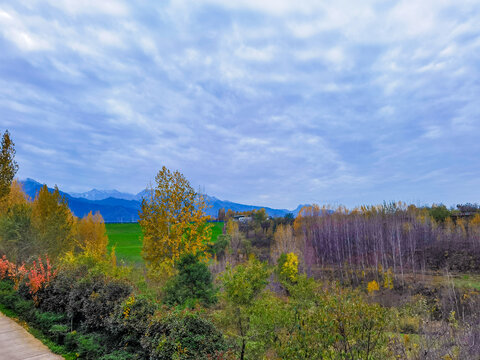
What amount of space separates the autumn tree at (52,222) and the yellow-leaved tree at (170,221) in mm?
7945

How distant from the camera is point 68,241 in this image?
22.9 metres

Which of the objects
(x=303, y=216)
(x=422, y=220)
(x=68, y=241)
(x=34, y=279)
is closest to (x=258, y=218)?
(x=303, y=216)

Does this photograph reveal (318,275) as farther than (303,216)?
No

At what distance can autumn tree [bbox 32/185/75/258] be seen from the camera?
20056mm

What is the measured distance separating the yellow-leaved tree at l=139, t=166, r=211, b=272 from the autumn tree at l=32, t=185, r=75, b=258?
26.1 ft

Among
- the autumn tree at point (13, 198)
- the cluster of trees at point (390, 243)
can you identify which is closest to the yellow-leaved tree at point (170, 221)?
the autumn tree at point (13, 198)

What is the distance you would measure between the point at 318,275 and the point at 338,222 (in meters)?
15.5

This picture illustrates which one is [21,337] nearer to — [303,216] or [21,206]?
[21,206]

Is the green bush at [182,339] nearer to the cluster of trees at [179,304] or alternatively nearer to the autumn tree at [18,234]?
the cluster of trees at [179,304]

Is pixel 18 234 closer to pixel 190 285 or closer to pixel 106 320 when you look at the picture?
pixel 190 285

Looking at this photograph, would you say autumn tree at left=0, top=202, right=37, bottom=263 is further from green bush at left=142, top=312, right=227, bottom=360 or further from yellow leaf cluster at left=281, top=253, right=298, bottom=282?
yellow leaf cluster at left=281, top=253, right=298, bottom=282

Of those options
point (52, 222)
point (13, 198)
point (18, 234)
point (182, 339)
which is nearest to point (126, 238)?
point (13, 198)

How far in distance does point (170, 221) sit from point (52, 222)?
10485 millimetres

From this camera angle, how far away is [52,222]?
21016mm
